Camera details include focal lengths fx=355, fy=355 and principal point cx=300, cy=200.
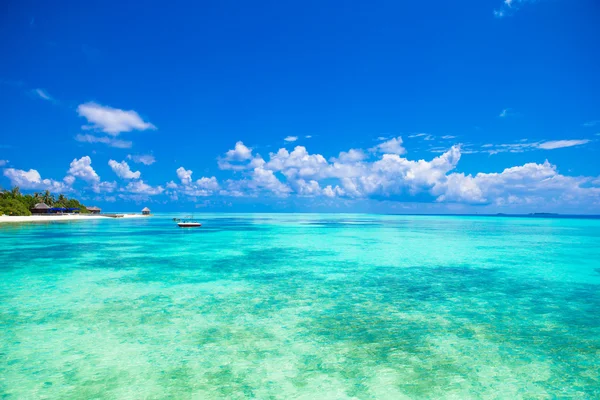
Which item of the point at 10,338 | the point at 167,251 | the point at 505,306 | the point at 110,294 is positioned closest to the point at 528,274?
the point at 505,306

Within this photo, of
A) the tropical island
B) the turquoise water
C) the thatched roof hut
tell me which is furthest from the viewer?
the thatched roof hut

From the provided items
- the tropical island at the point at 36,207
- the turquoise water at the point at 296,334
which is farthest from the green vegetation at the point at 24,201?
the turquoise water at the point at 296,334

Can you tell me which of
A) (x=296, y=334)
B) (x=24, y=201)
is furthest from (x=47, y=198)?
(x=296, y=334)

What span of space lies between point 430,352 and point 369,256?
45.3 feet

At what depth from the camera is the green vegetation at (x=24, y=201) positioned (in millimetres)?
61375

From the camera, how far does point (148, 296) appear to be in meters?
10.3

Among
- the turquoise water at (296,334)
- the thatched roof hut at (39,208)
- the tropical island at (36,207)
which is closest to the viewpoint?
the turquoise water at (296,334)

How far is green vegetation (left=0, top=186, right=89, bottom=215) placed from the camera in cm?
6138

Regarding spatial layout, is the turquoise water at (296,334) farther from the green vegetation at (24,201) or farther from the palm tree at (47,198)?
the palm tree at (47,198)

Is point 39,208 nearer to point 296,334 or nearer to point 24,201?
point 24,201

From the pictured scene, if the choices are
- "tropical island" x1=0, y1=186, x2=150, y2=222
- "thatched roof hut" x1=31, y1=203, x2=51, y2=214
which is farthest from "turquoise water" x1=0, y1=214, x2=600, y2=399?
"thatched roof hut" x1=31, y1=203, x2=51, y2=214

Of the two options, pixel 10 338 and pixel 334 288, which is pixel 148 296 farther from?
pixel 334 288

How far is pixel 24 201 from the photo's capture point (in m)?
69.1

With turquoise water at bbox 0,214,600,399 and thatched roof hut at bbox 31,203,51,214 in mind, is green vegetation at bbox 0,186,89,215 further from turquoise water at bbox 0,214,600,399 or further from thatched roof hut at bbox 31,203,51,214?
turquoise water at bbox 0,214,600,399
